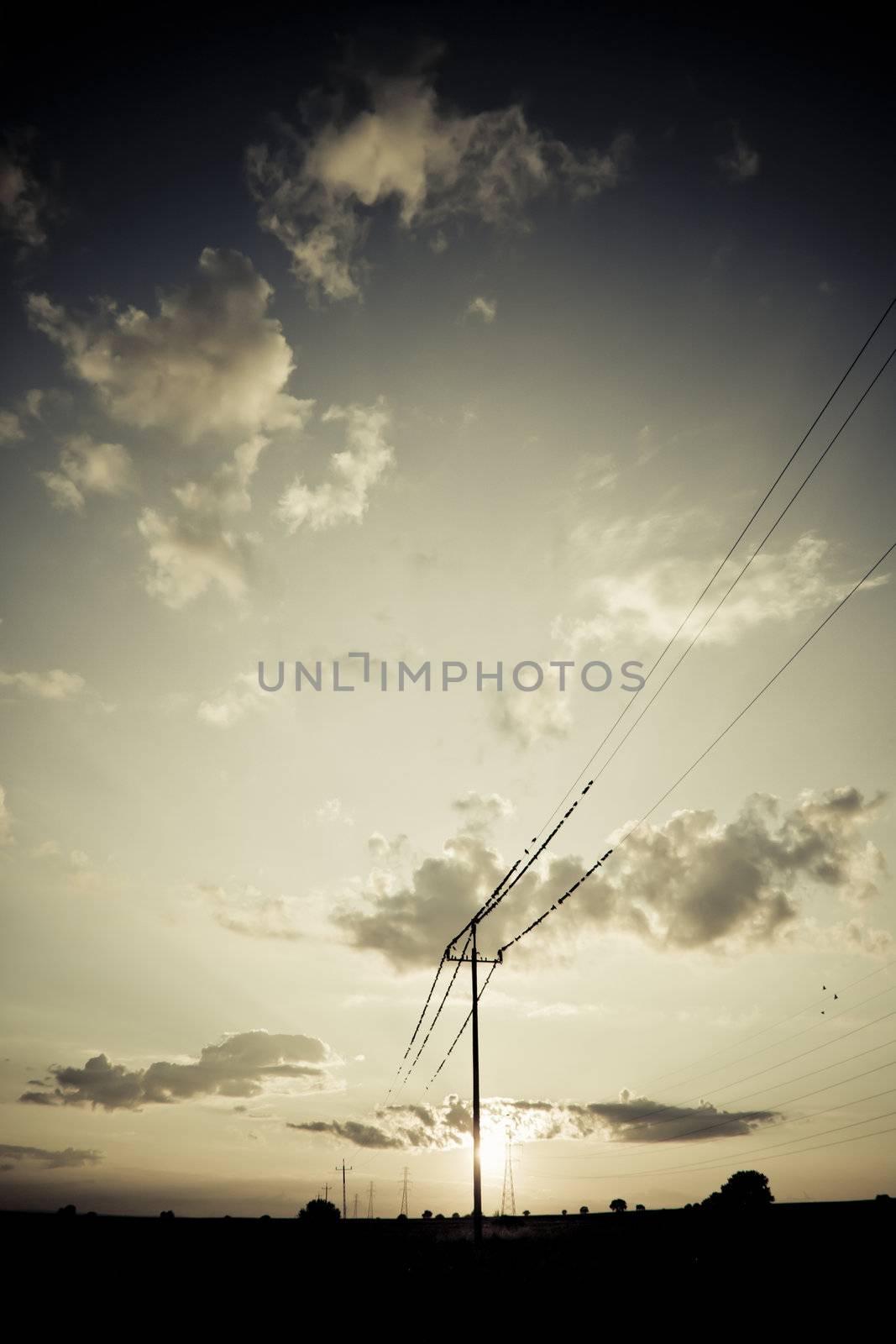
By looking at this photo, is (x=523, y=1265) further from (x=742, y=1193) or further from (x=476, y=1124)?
(x=742, y=1193)

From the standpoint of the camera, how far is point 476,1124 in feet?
101

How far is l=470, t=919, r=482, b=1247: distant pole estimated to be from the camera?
1147 inches

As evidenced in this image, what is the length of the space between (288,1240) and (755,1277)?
127 ft

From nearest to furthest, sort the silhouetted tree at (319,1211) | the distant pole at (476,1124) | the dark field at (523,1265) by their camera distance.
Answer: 1. the dark field at (523,1265)
2. the distant pole at (476,1124)
3. the silhouetted tree at (319,1211)

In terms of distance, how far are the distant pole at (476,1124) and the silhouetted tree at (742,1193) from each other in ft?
265

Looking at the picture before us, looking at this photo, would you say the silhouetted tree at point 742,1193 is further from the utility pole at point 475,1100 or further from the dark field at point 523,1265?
the utility pole at point 475,1100

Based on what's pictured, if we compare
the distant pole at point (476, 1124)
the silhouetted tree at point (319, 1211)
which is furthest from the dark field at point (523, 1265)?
the silhouetted tree at point (319, 1211)

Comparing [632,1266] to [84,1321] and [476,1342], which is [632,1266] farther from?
[84,1321]

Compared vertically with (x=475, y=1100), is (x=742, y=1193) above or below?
below

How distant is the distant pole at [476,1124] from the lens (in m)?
29.1

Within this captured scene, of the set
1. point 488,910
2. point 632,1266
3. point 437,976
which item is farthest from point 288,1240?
point 488,910

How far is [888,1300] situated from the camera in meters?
17.7

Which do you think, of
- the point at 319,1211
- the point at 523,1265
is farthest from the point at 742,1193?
the point at 523,1265

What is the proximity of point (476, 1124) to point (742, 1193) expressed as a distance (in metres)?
90.2
